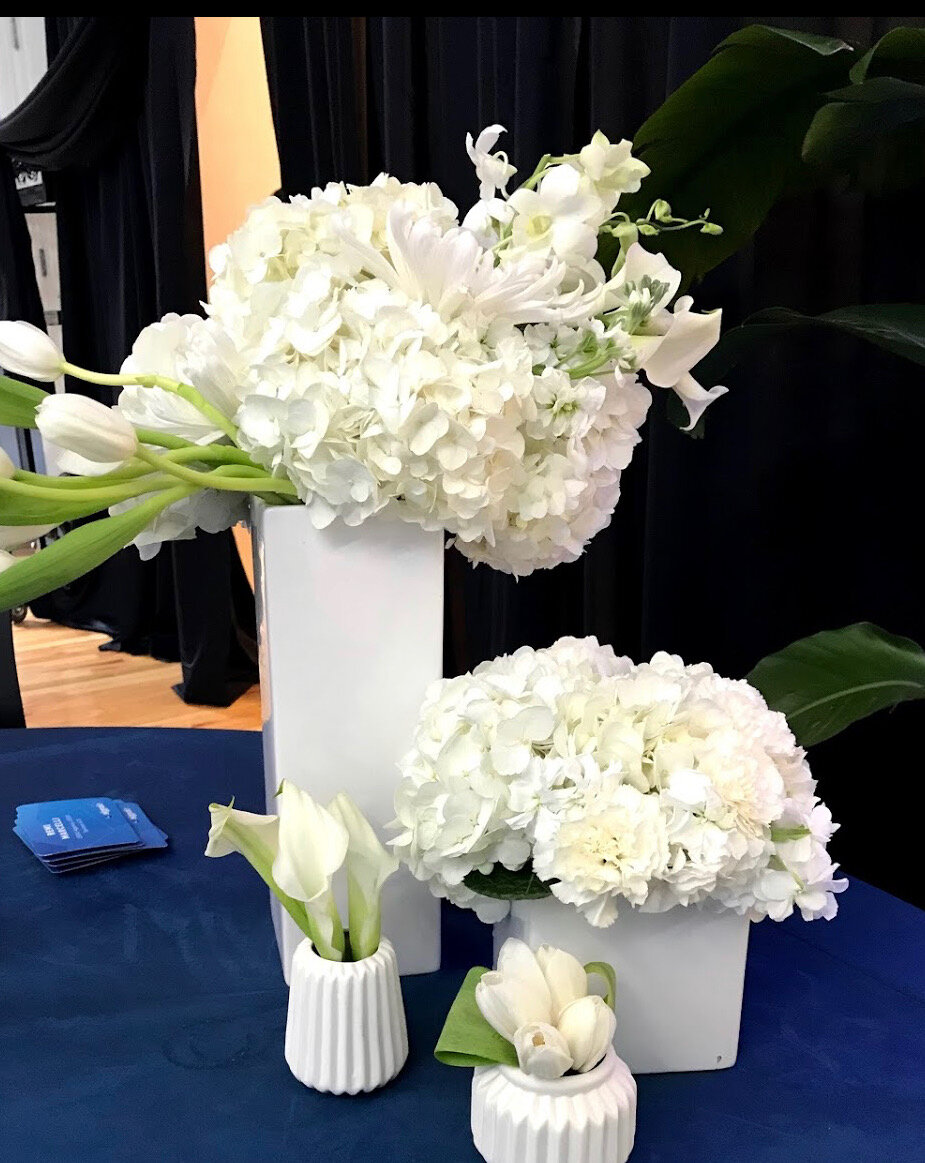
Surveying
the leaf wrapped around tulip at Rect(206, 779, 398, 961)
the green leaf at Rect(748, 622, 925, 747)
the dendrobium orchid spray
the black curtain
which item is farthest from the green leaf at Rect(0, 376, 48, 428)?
the black curtain

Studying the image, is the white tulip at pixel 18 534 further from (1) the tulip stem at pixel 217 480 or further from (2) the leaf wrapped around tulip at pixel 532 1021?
(2) the leaf wrapped around tulip at pixel 532 1021

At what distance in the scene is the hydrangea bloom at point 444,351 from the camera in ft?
2.23

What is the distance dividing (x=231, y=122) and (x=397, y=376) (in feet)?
11.2

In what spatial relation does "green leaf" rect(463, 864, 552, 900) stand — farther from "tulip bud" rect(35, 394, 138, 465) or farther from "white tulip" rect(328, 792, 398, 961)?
"tulip bud" rect(35, 394, 138, 465)

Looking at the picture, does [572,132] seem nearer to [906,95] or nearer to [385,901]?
[906,95]

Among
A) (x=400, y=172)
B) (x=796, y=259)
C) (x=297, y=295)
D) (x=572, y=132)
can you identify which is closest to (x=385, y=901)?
(x=297, y=295)

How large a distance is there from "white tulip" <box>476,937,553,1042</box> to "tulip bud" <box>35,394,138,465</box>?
36cm

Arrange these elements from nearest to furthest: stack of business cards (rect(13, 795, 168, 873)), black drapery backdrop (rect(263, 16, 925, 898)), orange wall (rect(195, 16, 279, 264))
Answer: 1. stack of business cards (rect(13, 795, 168, 873))
2. black drapery backdrop (rect(263, 16, 925, 898))
3. orange wall (rect(195, 16, 279, 264))

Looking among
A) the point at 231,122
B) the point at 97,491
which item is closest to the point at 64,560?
the point at 97,491

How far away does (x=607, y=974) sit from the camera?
0.67m

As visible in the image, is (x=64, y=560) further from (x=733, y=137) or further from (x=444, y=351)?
(x=733, y=137)

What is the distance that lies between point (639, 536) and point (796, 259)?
0.57m

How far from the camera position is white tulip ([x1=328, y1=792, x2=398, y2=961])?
0.71 metres

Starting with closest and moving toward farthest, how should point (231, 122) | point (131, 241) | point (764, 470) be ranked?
point (764, 470), point (231, 122), point (131, 241)
